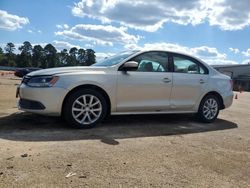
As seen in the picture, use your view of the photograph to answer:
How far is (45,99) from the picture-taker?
20.3ft

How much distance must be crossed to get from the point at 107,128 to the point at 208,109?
266 centimetres

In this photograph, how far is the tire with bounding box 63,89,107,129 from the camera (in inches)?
250

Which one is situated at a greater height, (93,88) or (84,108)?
(93,88)

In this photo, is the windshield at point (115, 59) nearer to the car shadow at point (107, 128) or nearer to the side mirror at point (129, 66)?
the side mirror at point (129, 66)

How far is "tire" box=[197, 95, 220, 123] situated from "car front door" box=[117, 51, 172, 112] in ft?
3.36

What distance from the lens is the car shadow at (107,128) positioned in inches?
228

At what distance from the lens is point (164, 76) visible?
7426 millimetres

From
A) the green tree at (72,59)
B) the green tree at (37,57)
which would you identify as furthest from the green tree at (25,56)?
the green tree at (72,59)

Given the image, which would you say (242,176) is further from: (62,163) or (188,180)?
(62,163)

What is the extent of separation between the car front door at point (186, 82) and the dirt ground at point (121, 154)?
1.63 ft

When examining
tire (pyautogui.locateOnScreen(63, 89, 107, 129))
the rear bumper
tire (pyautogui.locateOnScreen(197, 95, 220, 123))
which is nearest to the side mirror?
tire (pyautogui.locateOnScreen(63, 89, 107, 129))

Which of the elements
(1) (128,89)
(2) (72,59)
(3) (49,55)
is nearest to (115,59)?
(1) (128,89)

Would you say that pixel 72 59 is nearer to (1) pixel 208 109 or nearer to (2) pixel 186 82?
(1) pixel 208 109

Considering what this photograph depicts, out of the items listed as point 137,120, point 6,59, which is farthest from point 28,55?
point 137,120
